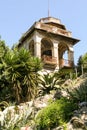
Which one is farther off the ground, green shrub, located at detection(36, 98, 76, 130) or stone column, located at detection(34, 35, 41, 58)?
stone column, located at detection(34, 35, 41, 58)

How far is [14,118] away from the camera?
14.3 meters

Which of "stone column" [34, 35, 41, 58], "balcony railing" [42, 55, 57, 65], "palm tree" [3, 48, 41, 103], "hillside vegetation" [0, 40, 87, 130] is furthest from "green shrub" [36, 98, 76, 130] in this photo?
"stone column" [34, 35, 41, 58]

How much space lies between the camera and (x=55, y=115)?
45.6 ft

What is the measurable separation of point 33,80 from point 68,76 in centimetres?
532

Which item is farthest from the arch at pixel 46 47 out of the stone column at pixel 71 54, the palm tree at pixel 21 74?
the palm tree at pixel 21 74

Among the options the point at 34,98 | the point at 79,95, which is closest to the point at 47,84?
the point at 34,98

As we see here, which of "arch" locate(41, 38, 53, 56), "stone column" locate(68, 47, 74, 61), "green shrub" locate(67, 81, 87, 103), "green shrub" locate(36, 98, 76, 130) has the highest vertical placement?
"arch" locate(41, 38, 53, 56)

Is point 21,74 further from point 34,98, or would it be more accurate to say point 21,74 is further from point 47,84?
point 47,84

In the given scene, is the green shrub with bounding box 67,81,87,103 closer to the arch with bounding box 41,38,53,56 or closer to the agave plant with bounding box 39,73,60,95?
the agave plant with bounding box 39,73,60,95

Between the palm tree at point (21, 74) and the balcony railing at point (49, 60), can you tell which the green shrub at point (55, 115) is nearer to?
the palm tree at point (21, 74)

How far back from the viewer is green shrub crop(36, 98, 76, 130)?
1370 cm

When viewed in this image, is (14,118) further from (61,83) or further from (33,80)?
(61,83)

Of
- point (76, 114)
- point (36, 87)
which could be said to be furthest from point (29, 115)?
point (36, 87)

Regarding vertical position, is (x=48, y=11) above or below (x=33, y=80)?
above
